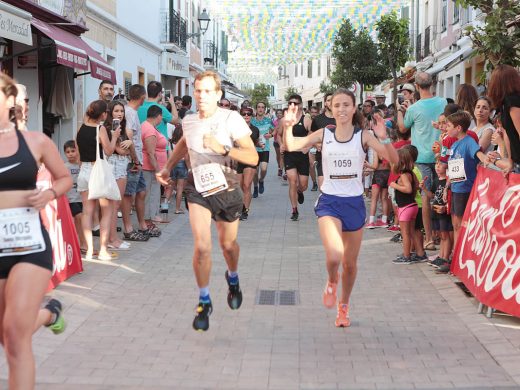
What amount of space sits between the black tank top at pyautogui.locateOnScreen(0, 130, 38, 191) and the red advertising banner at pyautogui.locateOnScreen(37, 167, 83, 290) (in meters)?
3.67

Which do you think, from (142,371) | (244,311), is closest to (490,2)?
(244,311)

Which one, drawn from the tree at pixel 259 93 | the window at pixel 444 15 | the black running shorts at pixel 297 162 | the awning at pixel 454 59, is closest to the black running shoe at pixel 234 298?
the black running shorts at pixel 297 162

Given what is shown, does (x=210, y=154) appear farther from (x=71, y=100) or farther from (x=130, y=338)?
(x=71, y=100)

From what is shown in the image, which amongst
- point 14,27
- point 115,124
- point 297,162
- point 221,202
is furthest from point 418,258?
point 14,27

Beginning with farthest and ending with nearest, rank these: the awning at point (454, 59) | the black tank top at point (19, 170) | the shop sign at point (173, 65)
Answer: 1. the shop sign at point (173, 65)
2. the awning at point (454, 59)
3. the black tank top at point (19, 170)

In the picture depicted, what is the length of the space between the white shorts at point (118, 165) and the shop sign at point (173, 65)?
69.2ft

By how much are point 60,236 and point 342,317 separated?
3097mm

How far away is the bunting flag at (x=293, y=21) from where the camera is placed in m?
34.5

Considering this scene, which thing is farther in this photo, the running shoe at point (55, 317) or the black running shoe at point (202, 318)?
the black running shoe at point (202, 318)

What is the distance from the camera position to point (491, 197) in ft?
24.6

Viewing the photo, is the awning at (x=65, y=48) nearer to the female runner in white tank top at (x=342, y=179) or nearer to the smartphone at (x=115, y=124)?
the smartphone at (x=115, y=124)

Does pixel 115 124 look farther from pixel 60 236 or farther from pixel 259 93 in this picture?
pixel 259 93

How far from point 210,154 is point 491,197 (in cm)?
274

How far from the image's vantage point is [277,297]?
26.1 ft
